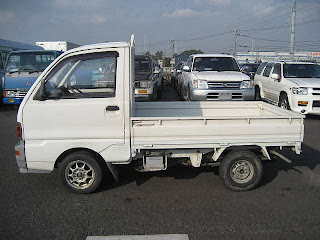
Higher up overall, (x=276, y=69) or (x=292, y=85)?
(x=276, y=69)

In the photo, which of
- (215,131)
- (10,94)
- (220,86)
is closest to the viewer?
(215,131)

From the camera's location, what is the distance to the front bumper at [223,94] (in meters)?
9.13

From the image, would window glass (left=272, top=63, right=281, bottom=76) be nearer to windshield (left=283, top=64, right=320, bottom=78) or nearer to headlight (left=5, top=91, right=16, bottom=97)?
windshield (left=283, top=64, right=320, bottom=78)

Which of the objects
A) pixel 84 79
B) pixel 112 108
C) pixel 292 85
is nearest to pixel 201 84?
pixel 292 85

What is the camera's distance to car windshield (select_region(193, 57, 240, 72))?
33.2 ft

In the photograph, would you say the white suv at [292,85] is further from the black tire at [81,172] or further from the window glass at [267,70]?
the black tire at [81,172]

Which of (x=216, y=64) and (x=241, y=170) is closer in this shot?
(x=241, y=170)

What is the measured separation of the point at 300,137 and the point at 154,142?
2054 millimetres

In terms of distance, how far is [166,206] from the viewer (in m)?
3.77

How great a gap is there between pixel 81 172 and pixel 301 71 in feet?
29.1

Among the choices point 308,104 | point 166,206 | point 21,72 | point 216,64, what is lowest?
point 166,206

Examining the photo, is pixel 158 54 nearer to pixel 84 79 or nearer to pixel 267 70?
pixel 267 70

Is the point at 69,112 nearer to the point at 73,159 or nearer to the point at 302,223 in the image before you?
the point at 73,159

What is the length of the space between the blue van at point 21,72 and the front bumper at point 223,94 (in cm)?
Result: 600
